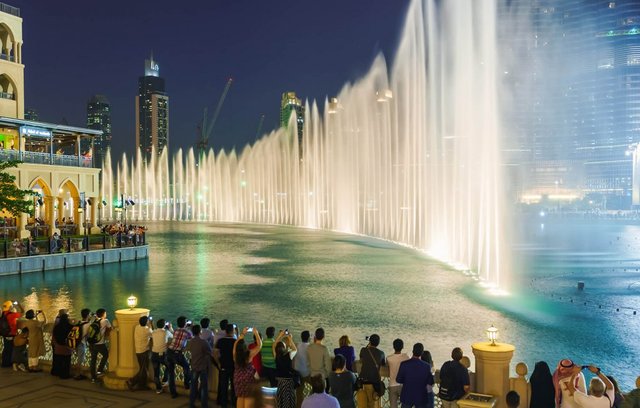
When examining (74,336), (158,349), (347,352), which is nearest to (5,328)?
(74,336)

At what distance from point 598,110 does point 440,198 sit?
549ft

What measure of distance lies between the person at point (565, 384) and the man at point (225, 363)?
494 cm

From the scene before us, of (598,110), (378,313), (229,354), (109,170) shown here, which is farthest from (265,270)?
(598,110)

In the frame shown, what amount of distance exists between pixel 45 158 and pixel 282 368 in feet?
134

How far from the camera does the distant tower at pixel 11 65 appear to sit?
161 feet

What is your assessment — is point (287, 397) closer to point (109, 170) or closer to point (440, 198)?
point (440, 198)

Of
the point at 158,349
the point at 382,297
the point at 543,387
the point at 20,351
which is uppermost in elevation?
the point at 158,349

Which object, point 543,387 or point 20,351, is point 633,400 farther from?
point 20,351

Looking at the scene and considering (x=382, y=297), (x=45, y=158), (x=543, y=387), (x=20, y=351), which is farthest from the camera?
(x=45, y=158)

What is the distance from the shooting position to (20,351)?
12055mm

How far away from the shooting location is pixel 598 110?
632ft

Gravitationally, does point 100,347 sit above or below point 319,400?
below

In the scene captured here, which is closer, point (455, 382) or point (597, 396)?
point (597, 396)

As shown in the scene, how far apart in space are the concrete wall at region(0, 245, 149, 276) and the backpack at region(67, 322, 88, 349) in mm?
22763
